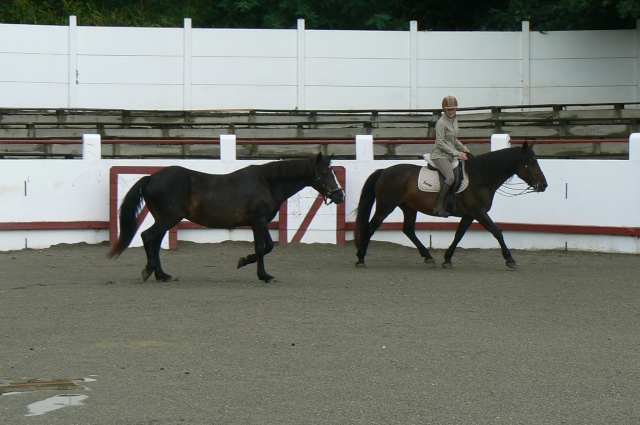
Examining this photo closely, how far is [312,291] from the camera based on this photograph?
47.1ft

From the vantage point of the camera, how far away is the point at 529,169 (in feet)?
56.2

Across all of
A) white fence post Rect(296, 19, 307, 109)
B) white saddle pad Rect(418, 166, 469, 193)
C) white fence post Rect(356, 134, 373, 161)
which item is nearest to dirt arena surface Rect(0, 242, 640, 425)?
white saddle pad Rect(418, 166, 469, 193)

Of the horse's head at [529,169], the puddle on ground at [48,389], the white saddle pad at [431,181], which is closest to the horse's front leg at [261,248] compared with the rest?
the white saddle pad at [431,181]

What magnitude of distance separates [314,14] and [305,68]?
374cm

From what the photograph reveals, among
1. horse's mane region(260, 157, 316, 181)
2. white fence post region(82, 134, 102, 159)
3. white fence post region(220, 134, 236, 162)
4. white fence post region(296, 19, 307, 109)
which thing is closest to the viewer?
horse's mane region(260, 157, 316, 181)

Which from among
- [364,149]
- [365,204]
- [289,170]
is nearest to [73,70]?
[364,149]

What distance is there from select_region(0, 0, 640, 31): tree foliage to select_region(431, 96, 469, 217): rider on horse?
19036 millimetres

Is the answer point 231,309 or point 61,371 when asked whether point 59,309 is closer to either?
point 231,309

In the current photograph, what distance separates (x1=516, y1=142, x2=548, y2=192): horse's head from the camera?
17047 mm

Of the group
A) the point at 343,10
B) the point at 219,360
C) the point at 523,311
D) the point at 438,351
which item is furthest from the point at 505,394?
the point at 343,10

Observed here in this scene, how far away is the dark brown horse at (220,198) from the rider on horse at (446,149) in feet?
6.71

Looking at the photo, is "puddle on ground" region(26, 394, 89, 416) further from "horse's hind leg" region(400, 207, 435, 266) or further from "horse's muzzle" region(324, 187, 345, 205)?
"horse's hind leg" region(400, 207, 435, 266)

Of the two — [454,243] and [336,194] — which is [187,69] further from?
[336,194]

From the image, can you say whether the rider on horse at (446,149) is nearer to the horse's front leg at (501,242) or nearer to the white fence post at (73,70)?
the horse's front leg at (501,242)
